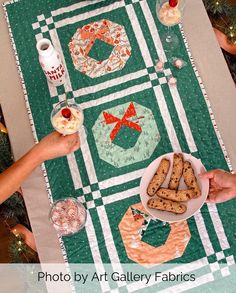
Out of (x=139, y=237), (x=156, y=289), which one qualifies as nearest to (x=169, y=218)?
(x=139, y=237)

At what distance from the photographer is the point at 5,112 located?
1618 mm

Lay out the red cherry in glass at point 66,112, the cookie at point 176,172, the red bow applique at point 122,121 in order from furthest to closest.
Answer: the red bow applique at point 122,121, the cookie at point 176,172, the red cherry in glass at point 66,112

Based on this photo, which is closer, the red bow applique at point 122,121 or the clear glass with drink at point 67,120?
the clear glass with drink at point 67,120

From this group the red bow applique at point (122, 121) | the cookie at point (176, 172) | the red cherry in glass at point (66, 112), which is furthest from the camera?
the red bow applique at point (122, 121)

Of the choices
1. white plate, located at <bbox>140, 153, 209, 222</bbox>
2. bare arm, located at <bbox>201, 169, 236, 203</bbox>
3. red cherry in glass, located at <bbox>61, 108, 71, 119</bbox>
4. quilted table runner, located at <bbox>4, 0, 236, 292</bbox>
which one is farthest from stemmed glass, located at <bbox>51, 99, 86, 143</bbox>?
bare arm, located at <bbox>201, 169, 236, 203</bbox>

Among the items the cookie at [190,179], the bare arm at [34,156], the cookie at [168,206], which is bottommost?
the cookie at [168,206]

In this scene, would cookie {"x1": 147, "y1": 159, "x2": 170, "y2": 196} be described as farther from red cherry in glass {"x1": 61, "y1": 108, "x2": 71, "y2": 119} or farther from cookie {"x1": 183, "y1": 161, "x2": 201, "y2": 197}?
red cherry in glass {"x1": 61, "y1": 108, "x2": 71, "y2": 119}

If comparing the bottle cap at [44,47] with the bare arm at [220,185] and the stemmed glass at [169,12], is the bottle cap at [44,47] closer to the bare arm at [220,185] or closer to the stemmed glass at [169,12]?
the stemmed glass at [169,12]

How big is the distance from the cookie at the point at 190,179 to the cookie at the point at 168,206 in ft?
0.21

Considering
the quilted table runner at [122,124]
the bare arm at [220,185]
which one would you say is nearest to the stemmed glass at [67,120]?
the quilted table runner at [122,124]

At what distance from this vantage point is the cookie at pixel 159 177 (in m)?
1.41

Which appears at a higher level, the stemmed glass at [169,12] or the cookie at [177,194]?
the stemmed glass at [169,12]

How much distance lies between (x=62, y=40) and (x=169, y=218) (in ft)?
2.52

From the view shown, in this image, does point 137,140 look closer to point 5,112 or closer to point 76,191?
point 76,191
